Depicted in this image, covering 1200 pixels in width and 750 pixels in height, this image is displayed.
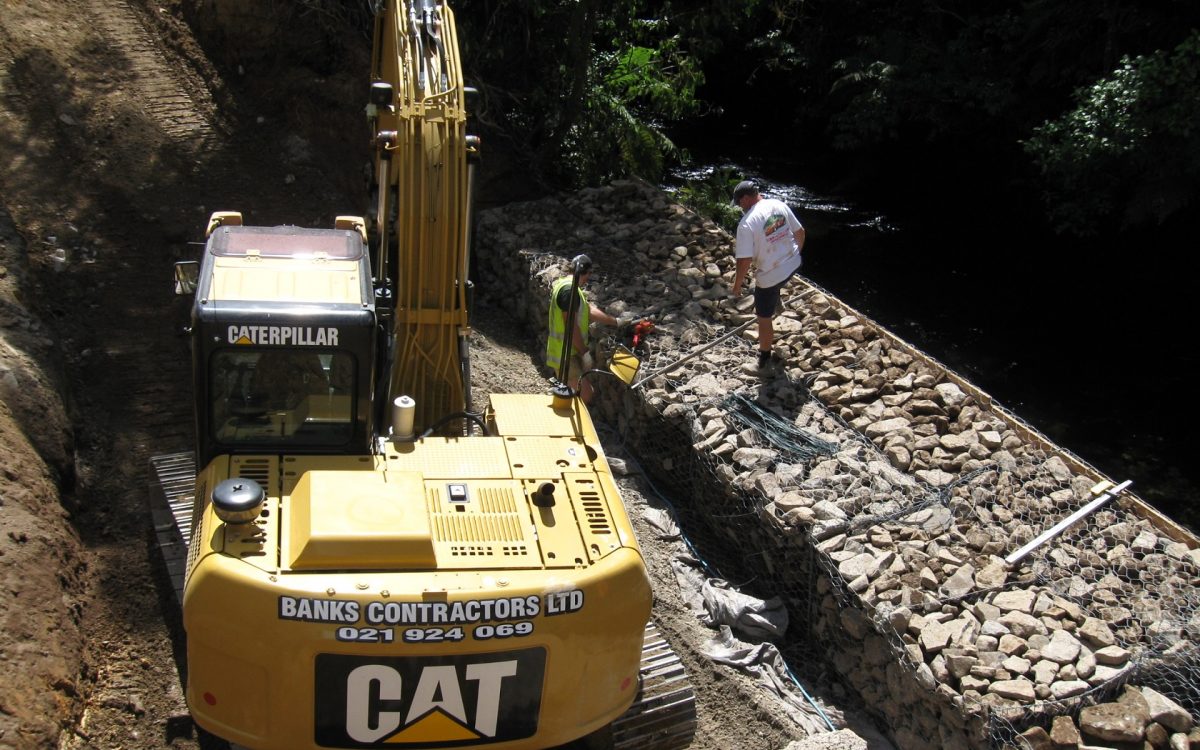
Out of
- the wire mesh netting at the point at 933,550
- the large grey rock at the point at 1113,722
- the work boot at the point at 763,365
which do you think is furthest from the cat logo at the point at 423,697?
the work boot at the point at 763,365

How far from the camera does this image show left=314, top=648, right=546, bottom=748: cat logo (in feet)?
16.9

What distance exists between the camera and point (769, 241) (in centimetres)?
931

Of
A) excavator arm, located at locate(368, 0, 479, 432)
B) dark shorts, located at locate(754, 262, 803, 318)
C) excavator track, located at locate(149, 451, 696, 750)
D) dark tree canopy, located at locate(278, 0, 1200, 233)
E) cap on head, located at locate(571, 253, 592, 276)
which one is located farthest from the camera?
dark tree canopy, located at locate(278, 0, 1200, 233)

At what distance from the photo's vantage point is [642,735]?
6367mm

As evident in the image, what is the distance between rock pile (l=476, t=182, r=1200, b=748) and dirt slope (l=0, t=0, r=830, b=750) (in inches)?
35.5

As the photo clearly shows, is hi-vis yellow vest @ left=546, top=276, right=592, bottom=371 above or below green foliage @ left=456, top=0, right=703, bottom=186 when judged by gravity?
below

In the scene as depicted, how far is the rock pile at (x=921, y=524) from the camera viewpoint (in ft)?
22.1

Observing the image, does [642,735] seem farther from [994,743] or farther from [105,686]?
[105,686]

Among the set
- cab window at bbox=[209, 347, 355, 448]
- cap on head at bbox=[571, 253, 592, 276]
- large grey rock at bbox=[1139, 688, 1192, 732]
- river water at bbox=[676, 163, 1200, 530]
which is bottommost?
river water at bbox=[676, 163, 1200, 530]

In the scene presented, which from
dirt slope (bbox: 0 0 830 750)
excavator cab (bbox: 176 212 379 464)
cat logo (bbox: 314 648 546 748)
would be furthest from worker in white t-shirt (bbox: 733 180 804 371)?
cat logo (bbox: 314 648 546 748)

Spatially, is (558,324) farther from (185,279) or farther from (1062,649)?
(1062,649)

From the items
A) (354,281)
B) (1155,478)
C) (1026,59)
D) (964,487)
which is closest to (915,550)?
(964,487)

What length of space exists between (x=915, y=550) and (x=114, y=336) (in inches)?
272

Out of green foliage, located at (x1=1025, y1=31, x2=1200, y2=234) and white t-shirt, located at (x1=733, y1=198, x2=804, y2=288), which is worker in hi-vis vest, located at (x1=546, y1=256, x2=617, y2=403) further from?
green foliage, located at (x1=1025, y1=31, x2=1200, y2=234)
